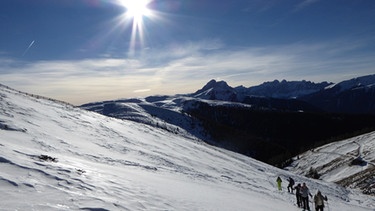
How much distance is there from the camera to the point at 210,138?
15225cm

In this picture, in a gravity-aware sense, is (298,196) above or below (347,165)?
above

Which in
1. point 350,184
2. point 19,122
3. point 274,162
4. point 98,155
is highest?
point 19,122

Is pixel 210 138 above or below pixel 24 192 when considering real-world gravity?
below

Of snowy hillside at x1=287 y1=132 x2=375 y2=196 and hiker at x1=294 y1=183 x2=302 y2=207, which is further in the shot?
snowy hillside at x1=287 y1=132 x2=375 y2=196

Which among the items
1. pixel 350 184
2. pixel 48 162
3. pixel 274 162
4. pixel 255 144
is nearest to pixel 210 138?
pixel 255 144

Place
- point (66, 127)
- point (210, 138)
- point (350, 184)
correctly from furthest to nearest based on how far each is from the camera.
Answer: point (210, 138), point (350, 184), point (66, 127)

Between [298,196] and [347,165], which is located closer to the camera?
[298,196]

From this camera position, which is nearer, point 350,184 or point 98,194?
point 98,194

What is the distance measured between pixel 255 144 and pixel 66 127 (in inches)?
5304

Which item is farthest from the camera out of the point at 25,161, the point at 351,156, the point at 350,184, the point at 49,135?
the point at 351,156

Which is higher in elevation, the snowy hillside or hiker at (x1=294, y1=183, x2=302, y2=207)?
hiker at (x1=294, y1=183, x2=302, y2=207)

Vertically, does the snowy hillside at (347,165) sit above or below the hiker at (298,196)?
below

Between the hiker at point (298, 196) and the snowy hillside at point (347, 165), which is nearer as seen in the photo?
the hiker at point (298, 196)

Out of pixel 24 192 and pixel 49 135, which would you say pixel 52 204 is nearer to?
pixel 24 192
